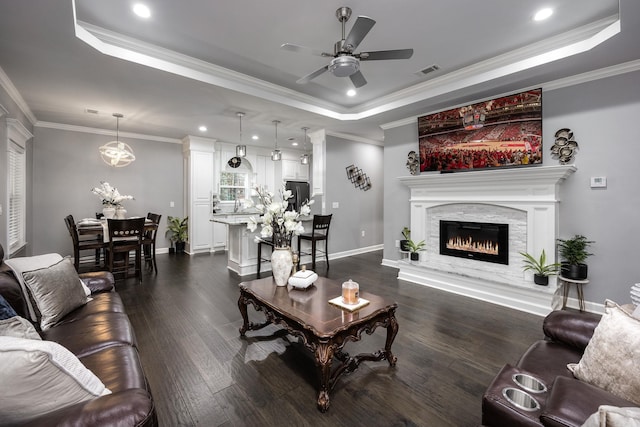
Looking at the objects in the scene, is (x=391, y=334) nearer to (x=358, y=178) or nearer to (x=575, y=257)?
(x=575, y=257)

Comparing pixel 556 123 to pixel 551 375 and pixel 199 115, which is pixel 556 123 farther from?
pixel 199 115

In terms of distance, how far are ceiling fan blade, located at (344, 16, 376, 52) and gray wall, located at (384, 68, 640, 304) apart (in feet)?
9.32

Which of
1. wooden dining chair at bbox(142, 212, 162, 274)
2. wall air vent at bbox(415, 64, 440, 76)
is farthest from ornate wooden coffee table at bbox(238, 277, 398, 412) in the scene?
wooden dining chair at bbox(142, 212, 162, 274)

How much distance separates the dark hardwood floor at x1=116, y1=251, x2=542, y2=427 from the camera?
5.60ft

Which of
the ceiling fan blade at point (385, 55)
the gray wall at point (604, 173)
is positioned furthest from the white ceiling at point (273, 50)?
the ceiling fan blade at point (385, 55)

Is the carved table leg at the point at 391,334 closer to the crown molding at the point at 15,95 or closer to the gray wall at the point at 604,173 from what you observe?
the gray wall at the point at 604,173

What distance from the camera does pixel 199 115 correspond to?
189 inches

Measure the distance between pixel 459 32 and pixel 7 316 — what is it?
395cm

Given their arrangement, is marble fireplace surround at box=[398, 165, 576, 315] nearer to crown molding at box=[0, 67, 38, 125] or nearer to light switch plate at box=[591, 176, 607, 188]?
light switch plate at box=[591, 176, 607, 188]

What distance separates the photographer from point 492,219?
3.92 meters

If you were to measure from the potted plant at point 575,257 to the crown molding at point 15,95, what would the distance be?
6695 millimetres

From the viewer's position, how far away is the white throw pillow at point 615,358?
3.49ft

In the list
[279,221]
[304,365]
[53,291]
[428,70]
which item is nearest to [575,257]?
[428,70]

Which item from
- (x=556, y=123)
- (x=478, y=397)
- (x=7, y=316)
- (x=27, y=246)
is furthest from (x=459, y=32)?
(x=27, y=246)
